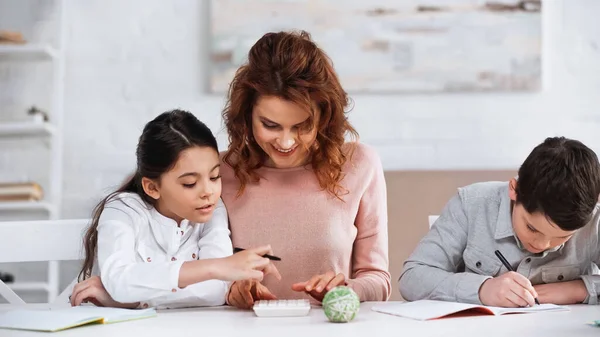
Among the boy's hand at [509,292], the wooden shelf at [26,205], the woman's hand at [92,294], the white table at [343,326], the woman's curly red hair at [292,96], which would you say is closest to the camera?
the white table at [343,326]

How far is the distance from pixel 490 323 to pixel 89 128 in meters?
2.19

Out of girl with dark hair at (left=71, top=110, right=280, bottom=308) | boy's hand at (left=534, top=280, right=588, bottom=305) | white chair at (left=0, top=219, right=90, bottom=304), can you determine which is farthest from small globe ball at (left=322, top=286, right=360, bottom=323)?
white chair at (left=0, top=219, right=90, bottom=304)

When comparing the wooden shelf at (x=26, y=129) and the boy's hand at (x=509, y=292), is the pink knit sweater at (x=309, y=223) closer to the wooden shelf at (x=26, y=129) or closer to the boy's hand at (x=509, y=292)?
the boy's hand at (x=509, y=292)

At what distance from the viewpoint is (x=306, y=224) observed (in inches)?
68.6

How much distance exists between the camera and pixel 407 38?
3.02 m

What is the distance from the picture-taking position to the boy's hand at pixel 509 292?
1.34 meters

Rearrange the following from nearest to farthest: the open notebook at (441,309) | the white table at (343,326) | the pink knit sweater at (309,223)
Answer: the white table at (343,326) → the open notebook at (441,309) → the pink knit sweater at (309,223)

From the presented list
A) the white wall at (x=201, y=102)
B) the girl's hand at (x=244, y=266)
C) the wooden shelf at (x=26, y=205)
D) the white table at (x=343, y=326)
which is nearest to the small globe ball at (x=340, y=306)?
the white table at (x=343, y=326)

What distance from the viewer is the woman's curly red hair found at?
63.1 inches

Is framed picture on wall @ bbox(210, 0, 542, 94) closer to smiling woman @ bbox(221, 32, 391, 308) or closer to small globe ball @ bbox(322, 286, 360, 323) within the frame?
smiling woman @ bbox(221, 32, 391, 308)

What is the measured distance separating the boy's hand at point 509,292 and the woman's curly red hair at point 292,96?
1.50ft

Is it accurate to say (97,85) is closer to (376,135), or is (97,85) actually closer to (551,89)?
(376,135)

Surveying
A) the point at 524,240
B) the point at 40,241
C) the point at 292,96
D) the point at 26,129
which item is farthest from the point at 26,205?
the point at 524,240

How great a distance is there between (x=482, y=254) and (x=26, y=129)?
6.43 ft
